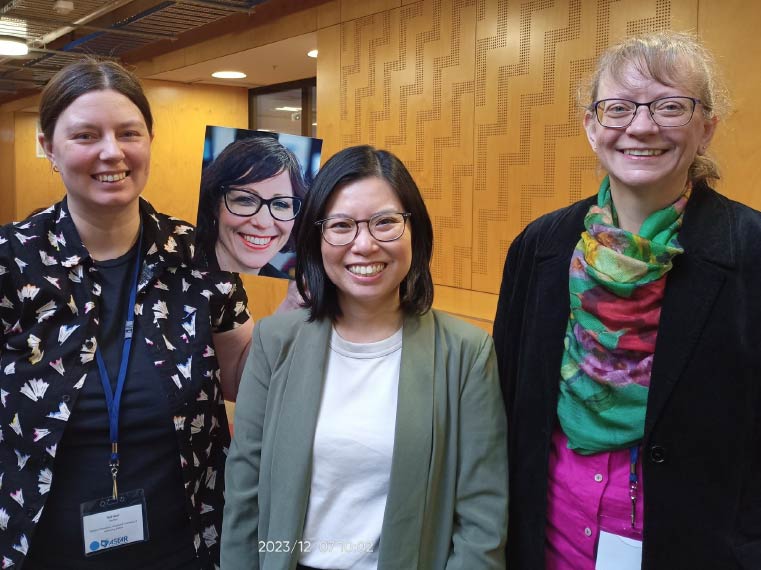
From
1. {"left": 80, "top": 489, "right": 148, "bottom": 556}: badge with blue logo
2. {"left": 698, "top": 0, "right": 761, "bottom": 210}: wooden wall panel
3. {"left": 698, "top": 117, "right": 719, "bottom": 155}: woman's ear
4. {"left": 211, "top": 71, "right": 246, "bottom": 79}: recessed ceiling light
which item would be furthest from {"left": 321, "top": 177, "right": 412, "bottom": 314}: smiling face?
{"left": 211, "top": 71, "right": 246, "bottom": 79}: recessed ceiling light

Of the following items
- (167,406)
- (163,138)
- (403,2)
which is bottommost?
(167,406)

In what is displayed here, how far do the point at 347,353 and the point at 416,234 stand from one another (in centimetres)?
31

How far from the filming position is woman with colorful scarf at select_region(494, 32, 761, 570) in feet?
4.82

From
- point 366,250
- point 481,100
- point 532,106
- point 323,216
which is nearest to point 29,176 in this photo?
point 481,100

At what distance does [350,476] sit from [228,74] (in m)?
7.13

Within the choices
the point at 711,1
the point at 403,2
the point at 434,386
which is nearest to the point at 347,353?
the point at 434,386

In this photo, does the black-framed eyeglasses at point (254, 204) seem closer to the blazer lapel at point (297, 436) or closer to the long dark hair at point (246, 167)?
the long dark hair at point (246, 167)

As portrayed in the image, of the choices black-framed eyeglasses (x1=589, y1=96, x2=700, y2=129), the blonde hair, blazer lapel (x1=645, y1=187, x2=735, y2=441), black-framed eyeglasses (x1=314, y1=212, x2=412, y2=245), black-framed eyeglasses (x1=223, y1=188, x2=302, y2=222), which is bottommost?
blazer lapel (x1=645, y1=187, x2=735, y2=441)

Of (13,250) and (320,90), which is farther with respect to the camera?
(320,90)

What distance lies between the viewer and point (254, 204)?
2.14 meters

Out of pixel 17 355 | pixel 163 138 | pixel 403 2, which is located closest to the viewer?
pixel 17 355

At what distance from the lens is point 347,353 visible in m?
1.60

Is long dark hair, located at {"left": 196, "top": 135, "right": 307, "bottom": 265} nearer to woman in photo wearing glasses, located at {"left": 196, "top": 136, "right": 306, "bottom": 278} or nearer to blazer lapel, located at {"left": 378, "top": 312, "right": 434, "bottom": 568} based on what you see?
woman in photo wearing glasses, located at {"left": 196, "top": 136, "right": 306, "bottom": 278}

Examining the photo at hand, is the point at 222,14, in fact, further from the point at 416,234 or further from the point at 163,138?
the point at 416,234
